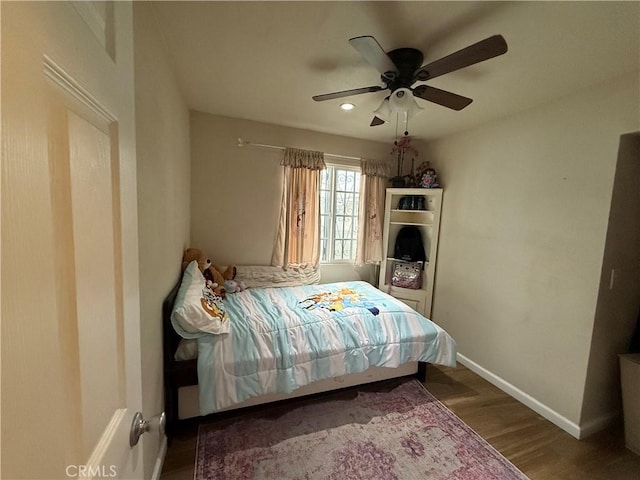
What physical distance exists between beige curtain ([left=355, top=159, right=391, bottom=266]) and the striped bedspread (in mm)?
976

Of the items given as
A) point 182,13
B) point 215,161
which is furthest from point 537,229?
point 215,161

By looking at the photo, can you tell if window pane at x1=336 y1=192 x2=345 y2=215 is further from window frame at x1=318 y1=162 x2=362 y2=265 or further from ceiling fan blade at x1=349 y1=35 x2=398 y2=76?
ceiling fan blade at x1=349 y1=35 x2=398 y2=76

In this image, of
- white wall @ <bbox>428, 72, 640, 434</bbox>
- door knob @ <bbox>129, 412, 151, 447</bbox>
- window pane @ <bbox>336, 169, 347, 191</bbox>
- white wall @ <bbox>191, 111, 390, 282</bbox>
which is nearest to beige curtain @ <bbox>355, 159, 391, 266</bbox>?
window pane @ <bbox>336, 169, 347, 191</bbox>

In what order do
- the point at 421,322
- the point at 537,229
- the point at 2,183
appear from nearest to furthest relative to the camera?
the point at 2,183, the point at 537,229, the point at 421,322

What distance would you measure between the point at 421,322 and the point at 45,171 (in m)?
2.52

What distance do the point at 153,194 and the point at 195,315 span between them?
76cm

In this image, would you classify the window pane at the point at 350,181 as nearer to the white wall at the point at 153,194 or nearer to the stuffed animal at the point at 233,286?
the stuffed animal at the point at 233,286

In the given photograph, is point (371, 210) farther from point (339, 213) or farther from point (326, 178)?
point (326, 178)

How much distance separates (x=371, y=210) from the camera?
3.52 metres

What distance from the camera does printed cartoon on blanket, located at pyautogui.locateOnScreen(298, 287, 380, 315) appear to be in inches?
95.4

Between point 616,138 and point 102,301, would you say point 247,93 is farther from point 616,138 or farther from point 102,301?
point 616,138

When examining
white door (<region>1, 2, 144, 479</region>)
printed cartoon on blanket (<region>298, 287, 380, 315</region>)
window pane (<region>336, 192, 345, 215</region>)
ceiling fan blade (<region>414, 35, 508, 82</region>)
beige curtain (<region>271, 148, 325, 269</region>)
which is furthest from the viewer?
window pane (<region>336, 192, 345, 215</region>)

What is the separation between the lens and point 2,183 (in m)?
0.29

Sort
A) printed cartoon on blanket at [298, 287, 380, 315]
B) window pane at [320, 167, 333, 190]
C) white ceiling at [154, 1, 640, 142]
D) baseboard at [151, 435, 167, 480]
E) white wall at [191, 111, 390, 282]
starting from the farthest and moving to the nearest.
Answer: window pane at [320, 167, 333, 190] → white wall at [191, 111, 390, 282] → printed cartoon on blanket at [298, 287, 380, 315] → baseboard at [151, 435, 167, 480] → white ceiling at [154, 1, 640, 142]
